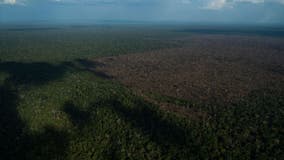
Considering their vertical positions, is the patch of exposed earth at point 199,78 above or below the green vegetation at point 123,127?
above

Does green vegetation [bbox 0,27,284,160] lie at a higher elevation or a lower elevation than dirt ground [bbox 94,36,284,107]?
lower

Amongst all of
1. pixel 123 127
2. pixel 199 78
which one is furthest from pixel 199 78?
pixel 123 127

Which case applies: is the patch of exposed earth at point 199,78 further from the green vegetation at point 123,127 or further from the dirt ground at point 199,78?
the green vegetation at point 123,127

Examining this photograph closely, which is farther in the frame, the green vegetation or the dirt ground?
Answer: the dirt ground

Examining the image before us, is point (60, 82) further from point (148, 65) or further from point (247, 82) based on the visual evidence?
point (247, 82)

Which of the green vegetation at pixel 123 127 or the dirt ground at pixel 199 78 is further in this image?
the dirt ground at pixel 199 78

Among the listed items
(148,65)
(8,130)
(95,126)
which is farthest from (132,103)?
(148,65)

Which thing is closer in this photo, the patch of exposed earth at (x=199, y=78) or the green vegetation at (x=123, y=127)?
the green vegetation at (x=123, y=127)

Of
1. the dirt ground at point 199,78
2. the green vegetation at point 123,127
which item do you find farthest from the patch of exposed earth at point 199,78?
the green vegetation at point 123,127

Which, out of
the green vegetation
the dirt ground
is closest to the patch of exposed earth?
the dirt ground

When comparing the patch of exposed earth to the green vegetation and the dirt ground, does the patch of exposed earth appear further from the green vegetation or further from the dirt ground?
the green vegetation

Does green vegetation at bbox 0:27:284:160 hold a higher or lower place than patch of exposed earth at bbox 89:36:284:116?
lower
